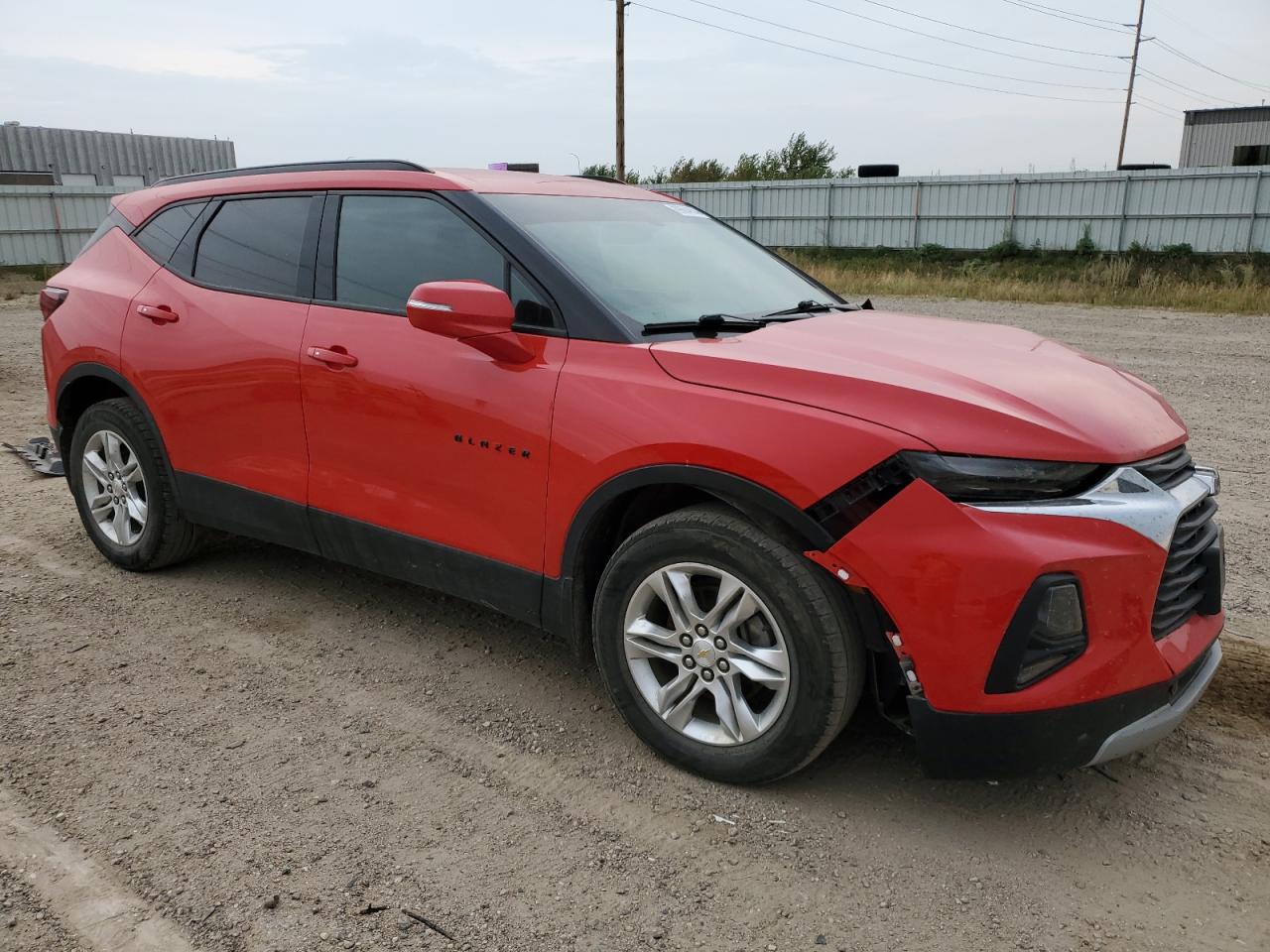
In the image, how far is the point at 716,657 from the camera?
9.37ft

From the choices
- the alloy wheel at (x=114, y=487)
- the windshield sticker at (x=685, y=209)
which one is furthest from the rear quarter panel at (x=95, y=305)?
the windshield sticker at (x=685, y=209)

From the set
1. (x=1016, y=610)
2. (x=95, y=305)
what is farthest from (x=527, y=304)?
(x=95, y=305)

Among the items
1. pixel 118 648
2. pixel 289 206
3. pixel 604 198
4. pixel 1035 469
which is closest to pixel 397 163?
pixel 289 206

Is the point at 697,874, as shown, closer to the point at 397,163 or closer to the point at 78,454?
the point at 397,163

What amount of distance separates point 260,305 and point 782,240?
28877 millimetres

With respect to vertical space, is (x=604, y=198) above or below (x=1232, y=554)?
above

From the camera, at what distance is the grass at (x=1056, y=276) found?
775 inches

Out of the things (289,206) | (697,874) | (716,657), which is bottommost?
(697,874)

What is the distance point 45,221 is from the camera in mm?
26297

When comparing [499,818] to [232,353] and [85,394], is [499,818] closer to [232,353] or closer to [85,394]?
[232,353]

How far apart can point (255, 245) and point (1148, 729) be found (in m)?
3.67

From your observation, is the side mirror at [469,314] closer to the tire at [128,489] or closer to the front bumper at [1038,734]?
the front bumper at [1038,734]

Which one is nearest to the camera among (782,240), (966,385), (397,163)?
(966,385)

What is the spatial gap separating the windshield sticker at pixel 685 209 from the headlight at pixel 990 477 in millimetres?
2183
